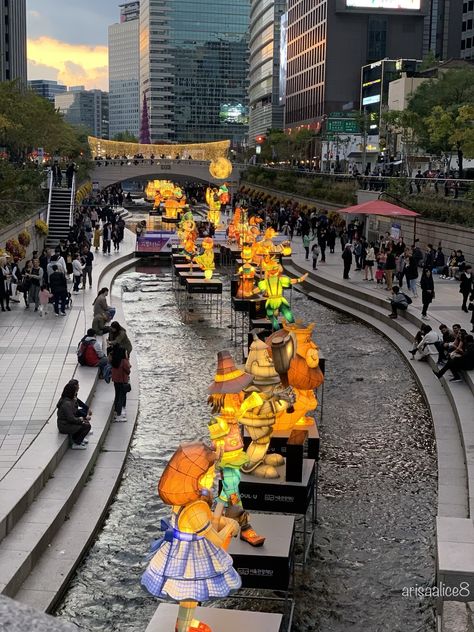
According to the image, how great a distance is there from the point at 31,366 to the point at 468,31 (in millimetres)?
114055

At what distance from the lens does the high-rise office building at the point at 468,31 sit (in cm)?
11788

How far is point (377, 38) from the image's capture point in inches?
4751

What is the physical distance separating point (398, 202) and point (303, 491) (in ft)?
100

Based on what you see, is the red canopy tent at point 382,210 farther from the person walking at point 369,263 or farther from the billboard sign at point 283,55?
the billboard sign at point 283,55

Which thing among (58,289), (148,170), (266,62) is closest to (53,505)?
(58,289)

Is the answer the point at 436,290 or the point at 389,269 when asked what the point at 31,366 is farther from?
the point at 436,290

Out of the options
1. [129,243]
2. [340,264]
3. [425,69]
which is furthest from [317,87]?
[340,264]

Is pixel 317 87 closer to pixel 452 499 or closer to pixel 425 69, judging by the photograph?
pixel 425 69

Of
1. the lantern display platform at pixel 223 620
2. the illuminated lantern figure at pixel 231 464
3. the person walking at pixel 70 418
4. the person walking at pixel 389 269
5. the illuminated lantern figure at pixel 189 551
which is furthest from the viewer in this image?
the person walking at pixel 389 269

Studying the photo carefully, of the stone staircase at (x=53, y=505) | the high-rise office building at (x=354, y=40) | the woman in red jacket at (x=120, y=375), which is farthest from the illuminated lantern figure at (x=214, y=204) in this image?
the high-rise office building at (x=354, y=40)

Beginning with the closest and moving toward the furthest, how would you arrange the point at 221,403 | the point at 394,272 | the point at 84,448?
the point at 221,403
the point at 84,448
the point at 394,272

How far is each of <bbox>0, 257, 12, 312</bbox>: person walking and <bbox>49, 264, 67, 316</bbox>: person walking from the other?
4.45 feet

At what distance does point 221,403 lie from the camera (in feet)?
33.2

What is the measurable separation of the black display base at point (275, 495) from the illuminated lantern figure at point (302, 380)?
6.37 feet
